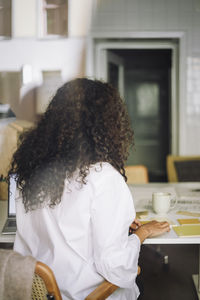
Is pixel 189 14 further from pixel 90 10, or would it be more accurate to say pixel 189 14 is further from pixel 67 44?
pixel 67 44

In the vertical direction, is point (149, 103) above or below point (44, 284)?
above

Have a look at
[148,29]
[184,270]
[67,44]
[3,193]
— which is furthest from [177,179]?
[67,44]

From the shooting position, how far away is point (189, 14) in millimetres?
4203

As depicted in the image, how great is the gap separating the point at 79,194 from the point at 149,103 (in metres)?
5.75

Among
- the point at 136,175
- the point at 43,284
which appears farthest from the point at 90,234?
the point at 136,175

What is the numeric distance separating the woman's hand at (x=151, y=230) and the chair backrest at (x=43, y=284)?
0.46m

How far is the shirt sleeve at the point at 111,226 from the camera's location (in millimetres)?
1122

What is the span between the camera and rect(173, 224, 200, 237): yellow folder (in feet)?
4.66

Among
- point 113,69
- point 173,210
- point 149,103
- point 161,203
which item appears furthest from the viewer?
point 149,103

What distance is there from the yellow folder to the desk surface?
2cm

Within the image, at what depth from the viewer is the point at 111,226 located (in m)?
1.12

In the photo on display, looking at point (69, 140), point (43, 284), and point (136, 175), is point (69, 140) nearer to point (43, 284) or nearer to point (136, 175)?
point (43, 284)

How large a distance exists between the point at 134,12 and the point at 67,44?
895 mm

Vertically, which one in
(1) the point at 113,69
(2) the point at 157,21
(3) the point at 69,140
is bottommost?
(3) the point at 69,140
